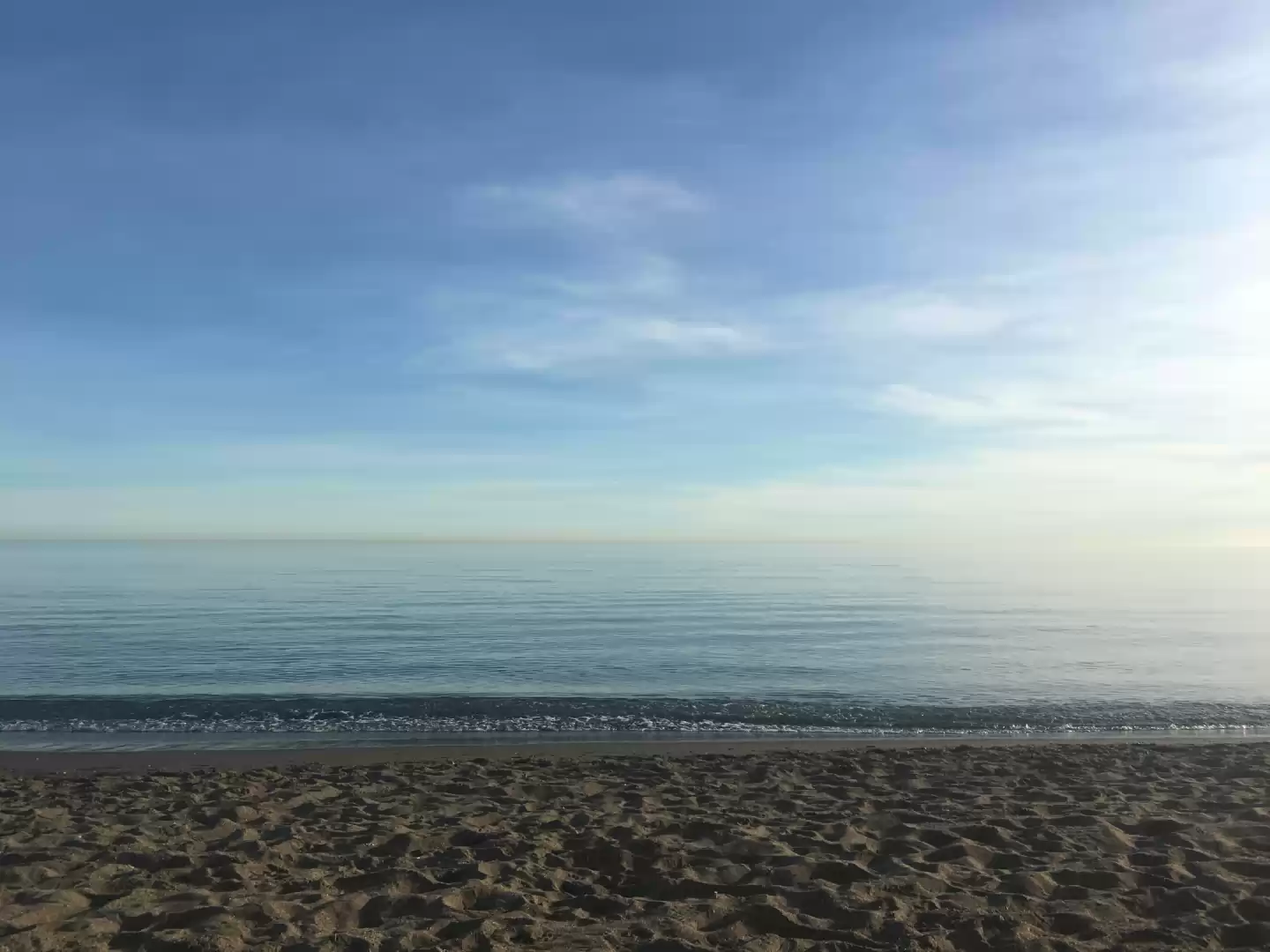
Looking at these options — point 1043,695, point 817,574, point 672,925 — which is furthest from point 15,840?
point 817,574

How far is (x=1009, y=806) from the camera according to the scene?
9.45 m

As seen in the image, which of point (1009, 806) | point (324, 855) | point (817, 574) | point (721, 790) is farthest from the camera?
point (817, 574)

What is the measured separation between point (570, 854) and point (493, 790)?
310cm

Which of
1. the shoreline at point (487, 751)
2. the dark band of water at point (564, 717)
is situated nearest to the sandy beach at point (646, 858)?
the shoreline at point (487, 751)

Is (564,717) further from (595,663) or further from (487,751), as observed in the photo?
(595,663)

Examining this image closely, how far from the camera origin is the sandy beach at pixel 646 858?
6.00 metres

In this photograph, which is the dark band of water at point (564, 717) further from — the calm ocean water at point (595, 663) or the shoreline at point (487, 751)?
the shoreline at point (487, 751)

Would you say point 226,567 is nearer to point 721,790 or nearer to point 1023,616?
point 1023,616

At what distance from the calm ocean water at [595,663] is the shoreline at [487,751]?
93 centimetres

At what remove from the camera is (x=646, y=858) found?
7.58 metres

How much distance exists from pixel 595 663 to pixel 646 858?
1643cm

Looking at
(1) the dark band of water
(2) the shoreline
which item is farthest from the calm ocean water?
(2) the shoreline

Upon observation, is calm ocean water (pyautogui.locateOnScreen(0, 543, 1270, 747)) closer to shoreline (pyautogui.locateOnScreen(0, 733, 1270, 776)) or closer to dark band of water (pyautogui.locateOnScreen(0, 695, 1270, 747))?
dark band of water (pyautogui.locateOnScreen(0, 695, 1270, 747))

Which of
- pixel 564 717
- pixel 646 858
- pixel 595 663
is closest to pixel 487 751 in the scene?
pixel 564 717
